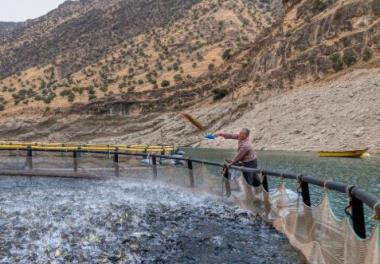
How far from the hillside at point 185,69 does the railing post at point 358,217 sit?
37.2 m

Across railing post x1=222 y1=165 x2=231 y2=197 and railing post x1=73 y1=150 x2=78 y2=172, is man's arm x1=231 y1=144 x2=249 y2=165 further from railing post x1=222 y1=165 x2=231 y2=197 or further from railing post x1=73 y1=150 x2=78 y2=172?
railing post x1=73 y1=150 x2=78 y2=172

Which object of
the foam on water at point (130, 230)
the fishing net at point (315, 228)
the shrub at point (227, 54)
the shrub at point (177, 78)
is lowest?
the foam on water at point (130, 230)

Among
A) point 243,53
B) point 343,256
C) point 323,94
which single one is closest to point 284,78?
point 323,94

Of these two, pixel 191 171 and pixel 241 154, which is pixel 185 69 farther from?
pixel 241 154

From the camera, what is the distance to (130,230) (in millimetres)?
11461

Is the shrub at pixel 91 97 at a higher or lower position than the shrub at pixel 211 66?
lower

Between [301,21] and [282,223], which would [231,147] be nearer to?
[301,21]

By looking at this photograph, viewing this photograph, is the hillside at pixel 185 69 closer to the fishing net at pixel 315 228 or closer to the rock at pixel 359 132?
the rock at pixel 359 132

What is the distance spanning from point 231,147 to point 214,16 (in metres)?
61.6

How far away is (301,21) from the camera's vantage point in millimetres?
74250

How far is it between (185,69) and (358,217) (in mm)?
91706

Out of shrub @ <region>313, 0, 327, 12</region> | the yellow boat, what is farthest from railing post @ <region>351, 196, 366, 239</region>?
shrub @ <region>313, 0, 327, 12</region>

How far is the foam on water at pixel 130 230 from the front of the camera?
375 inches

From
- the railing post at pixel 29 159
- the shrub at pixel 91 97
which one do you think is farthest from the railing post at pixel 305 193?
the shrub at pixel 91 97
